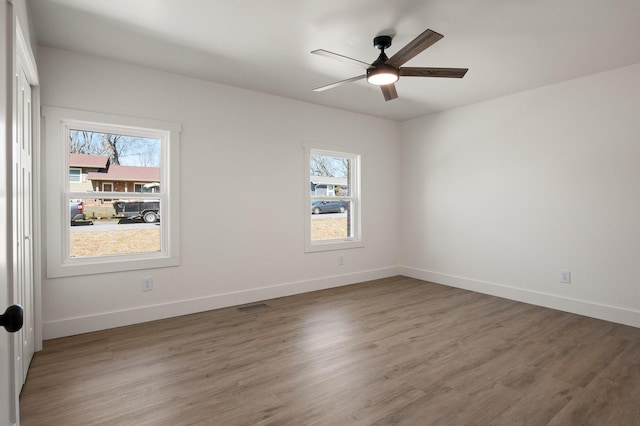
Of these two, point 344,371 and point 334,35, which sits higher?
point 334,35

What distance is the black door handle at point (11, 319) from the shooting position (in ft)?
2.71

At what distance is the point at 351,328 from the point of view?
3.24 meters

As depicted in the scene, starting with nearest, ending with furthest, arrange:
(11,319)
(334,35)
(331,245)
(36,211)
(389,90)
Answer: (11,319) < (36,211) < (334,35) < (389,90) < (331,245)

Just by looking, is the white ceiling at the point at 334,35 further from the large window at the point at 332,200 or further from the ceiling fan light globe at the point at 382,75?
the large window at the point at 332,200

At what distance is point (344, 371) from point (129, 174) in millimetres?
2839

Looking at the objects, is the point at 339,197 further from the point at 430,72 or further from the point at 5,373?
the point at 5,373

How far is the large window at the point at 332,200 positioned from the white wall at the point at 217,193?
135mm

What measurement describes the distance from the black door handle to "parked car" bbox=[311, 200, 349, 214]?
398 centimetres

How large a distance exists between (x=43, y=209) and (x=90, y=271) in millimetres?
677

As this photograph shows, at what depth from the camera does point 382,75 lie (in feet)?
9.07

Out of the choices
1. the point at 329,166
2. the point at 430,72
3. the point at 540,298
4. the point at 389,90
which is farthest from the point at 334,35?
the point at 540,298

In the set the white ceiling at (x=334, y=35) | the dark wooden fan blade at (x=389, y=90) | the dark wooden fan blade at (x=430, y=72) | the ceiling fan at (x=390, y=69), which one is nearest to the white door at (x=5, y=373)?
the white ceiling at (x=334, y=35)

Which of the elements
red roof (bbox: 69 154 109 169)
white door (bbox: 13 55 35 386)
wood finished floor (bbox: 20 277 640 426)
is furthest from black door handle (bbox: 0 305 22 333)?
red roof (bbox: 69 154 109 169)

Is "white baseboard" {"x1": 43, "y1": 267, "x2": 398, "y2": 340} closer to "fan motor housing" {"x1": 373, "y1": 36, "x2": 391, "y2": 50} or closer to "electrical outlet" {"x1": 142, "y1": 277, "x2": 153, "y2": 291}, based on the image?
"electrical outlet" {"x1": 142, "y1": 277, "x2": 153, "y2": 291}
